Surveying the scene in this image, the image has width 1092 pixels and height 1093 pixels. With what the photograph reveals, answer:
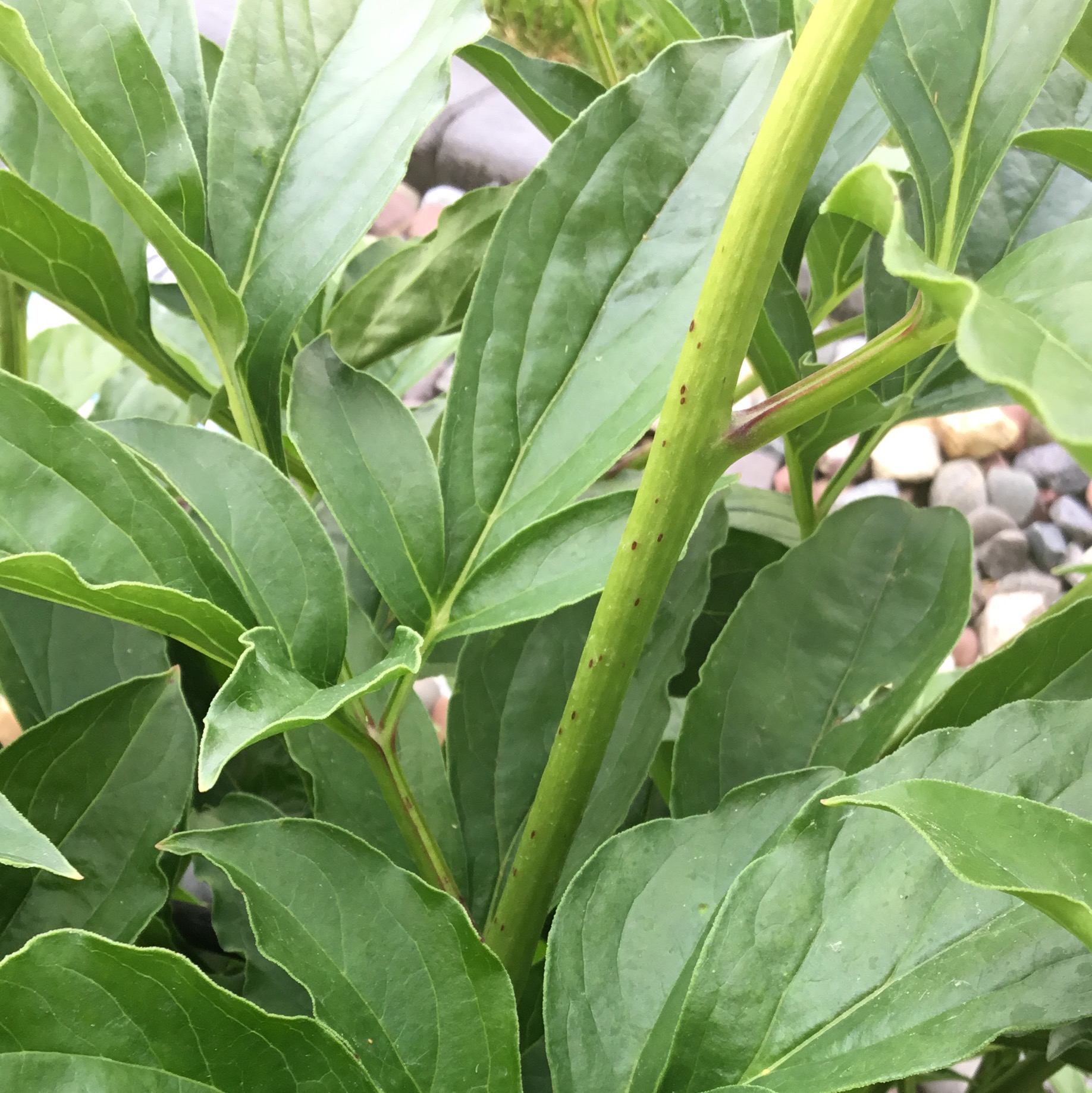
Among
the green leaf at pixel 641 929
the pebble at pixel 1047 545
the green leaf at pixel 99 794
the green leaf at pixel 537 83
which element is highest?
the green leaf at pixel 537 83

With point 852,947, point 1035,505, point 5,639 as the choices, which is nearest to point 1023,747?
point 852,947

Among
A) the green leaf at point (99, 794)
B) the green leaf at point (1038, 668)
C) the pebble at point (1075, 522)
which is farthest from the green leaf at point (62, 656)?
the pebble at point (1075, 522)

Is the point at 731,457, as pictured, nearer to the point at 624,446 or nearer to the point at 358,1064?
the point at 624,446

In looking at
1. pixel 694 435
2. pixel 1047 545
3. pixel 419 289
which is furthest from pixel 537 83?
pixel 1047 545

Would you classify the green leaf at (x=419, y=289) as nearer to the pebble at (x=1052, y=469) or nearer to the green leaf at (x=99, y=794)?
the green leaf at (x=99, y=794)

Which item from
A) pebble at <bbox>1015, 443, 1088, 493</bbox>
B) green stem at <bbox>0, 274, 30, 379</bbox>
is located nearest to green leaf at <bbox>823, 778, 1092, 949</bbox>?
green stem at <bbox>0, 274, 30, 379</bbox>

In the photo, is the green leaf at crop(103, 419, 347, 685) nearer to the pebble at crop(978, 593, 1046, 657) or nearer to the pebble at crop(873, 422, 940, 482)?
the pebble at crop(978, 593, 1046, 657)
